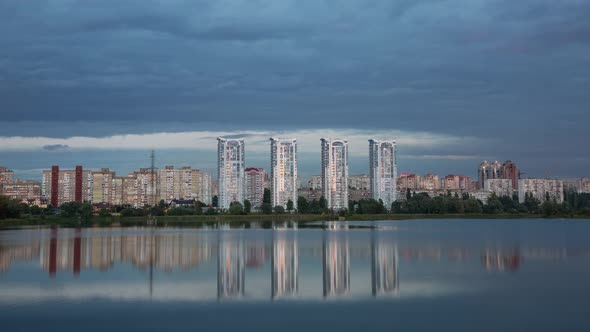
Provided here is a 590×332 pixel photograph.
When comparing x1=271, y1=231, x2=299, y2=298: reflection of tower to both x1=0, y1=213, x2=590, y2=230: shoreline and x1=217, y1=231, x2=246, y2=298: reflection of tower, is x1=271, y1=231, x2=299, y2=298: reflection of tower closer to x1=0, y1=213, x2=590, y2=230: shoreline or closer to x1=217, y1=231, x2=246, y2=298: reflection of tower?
x1=217, y1=231, x2=246, y2=298: reflection of tower

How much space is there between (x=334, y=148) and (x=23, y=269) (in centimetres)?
8349

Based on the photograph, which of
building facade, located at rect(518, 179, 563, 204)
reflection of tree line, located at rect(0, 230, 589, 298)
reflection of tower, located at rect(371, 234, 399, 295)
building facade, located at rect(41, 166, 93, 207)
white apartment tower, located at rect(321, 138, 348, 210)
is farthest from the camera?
building facade, located at rect(518, 179, 563, 204)

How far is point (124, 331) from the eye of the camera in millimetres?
10586

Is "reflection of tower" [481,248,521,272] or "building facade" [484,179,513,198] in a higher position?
"building facade" [484,179,513,198]

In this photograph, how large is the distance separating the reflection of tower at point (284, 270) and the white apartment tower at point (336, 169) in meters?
71.0

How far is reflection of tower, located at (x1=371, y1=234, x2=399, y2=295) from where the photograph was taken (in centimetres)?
1550

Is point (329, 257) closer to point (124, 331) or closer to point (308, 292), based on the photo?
point (308, 292)

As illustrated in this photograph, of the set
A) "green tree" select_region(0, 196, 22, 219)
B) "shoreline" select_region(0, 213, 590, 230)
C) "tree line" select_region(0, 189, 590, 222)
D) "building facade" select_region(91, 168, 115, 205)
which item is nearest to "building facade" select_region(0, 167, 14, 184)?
"building facade" select_region(91, 168, 115, 205)

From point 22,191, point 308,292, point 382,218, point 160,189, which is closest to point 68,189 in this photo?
point 22,191

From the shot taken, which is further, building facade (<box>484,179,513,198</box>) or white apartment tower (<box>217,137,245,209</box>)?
building facade (<box>484,179,513,198</box>)

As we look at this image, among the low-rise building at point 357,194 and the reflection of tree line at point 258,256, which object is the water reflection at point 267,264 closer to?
the reflection of tree line at point 258,256

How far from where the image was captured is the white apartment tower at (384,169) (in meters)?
104

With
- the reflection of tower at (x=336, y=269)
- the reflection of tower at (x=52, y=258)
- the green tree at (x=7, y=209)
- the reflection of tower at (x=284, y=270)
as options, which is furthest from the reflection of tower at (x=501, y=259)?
the green tree at (x=7, y=209)

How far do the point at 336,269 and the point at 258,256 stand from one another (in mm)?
5376
